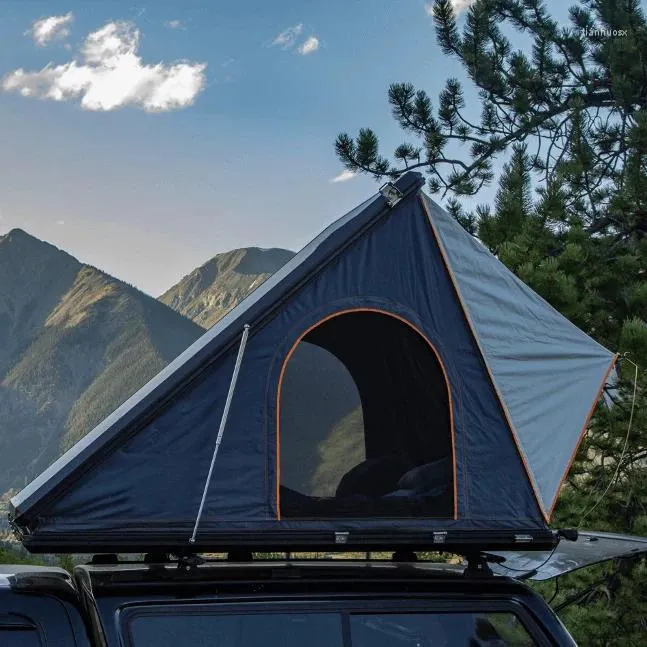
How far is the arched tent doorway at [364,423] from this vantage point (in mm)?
3738

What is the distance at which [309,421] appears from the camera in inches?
151

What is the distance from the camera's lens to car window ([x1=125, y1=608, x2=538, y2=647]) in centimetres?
313

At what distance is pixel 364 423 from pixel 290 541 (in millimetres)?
624

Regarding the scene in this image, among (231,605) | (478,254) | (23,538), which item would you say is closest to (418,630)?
(231,605)

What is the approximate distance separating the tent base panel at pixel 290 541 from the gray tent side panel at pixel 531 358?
284 mm

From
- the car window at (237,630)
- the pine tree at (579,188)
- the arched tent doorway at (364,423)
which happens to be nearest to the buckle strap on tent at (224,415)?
the arched tent doorway at (364,423)

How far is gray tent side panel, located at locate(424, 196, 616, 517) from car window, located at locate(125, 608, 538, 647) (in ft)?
2.16

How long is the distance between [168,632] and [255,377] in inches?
40.4

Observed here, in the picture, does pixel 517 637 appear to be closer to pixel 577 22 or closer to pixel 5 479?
pixel 577 22

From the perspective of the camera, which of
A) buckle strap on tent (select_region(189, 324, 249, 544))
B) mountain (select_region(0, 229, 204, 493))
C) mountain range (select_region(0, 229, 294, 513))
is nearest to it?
buckle strap on tent (select_region(189, 324, 249, 544))

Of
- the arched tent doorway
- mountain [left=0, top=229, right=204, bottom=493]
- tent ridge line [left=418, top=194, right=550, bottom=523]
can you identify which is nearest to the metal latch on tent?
tent ridge line [left=418, top=194, right=550, bottom=523]

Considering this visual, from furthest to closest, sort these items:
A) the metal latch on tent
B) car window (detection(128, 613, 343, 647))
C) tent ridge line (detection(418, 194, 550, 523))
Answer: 1. the metal latch on tent
2. tent ridge line (detection(418, 194, 550, 523))
3. car window (detection(128, 613, 343, 647))

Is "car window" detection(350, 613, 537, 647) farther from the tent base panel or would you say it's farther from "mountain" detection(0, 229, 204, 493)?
"mountain" detection(0, 229, 204, 493)

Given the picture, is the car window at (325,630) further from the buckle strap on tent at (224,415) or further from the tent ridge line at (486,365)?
the tent ridge line at (486,365)
